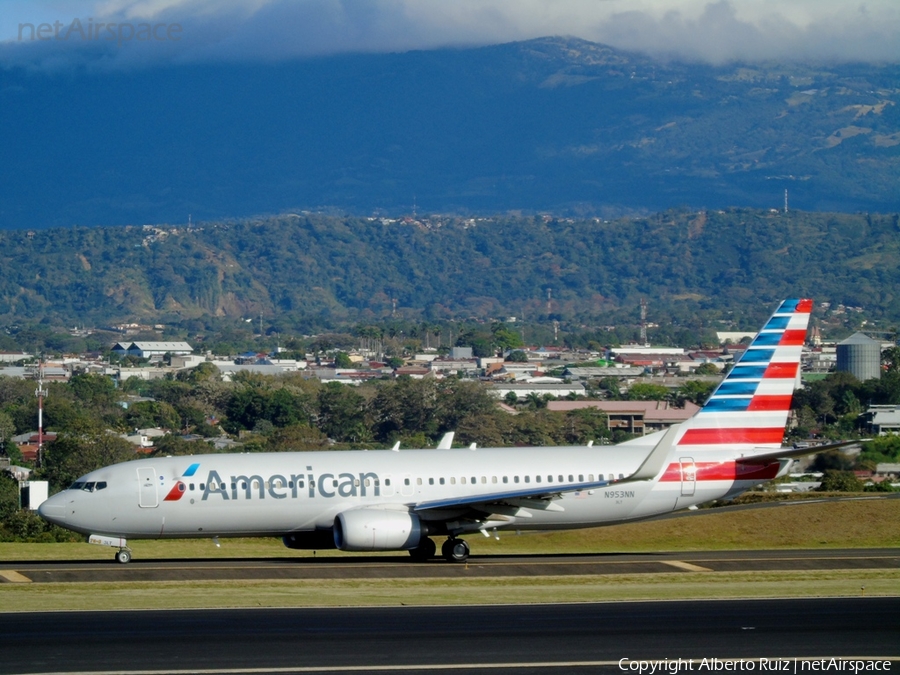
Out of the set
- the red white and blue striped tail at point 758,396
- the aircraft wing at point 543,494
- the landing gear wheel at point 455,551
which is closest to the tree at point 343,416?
the red white and blue striped tail at point 758,396

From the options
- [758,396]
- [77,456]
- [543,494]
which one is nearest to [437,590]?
[543,494]

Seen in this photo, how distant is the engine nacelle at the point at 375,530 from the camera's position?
3741 cm

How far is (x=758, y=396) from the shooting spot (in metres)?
42.2

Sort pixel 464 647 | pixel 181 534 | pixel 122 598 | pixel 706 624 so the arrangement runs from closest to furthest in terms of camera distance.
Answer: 1. pixel 464 647
2. pixel 706 624
3. pixel 122 598
4. pixel 181 534

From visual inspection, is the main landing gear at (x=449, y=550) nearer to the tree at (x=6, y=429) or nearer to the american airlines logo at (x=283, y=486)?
the american airlines logo at (x=283, y=486)

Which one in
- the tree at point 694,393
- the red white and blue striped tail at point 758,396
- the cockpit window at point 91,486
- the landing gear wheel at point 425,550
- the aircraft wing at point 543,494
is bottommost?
the landing gear wheel at point 425,550

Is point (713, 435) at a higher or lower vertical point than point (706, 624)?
higher

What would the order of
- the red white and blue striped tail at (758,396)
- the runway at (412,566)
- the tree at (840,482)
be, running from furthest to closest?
1. the tree at (840,482)
2. the red white and blue striped tail at (758,396)
3. the runway at (412,566)

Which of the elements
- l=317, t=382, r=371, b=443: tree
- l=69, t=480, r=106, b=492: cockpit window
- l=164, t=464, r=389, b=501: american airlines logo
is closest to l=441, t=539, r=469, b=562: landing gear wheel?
l=164, t=464, r=389, b=501: american airlines logo

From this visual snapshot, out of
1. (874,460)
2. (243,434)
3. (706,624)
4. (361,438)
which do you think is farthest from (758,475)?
(243,434)

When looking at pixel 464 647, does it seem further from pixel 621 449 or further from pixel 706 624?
pixel 621 449

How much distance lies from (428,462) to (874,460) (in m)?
43.1

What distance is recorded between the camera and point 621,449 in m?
41.3

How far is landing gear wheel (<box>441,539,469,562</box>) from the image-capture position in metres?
39.1
